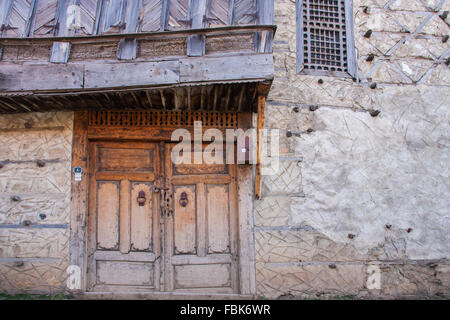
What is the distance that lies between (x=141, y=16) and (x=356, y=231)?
396 centimetres

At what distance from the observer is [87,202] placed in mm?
5148

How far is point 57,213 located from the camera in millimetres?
5074

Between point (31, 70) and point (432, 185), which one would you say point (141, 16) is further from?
point (432, 185)

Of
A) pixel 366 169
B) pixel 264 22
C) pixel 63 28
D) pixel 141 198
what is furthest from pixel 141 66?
pixel 366 169

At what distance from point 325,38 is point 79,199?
424 cm

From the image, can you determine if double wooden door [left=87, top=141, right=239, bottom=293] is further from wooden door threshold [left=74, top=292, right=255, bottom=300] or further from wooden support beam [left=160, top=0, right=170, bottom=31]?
wooden support beam [left=160, top=0, right=170, bottom=31]

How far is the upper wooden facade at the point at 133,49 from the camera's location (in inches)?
178

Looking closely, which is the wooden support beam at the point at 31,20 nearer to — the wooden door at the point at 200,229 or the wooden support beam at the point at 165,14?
the wooden support beam at the point at 165,14

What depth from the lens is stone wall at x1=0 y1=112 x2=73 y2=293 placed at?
4969 mm

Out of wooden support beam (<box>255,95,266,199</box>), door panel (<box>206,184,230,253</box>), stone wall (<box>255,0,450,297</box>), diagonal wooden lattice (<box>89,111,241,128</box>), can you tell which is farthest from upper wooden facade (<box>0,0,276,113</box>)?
door panel (<box>206,184,230,253</box>)

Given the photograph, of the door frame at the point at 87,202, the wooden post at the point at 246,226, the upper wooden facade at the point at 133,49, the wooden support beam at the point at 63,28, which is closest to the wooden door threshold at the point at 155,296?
the door frame at the point at 87,202

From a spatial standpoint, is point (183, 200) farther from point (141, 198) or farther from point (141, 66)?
point (141, 66)

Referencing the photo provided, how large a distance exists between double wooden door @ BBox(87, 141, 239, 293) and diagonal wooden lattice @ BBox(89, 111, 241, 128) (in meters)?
0.30

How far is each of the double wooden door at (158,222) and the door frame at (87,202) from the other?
120 millimetres
